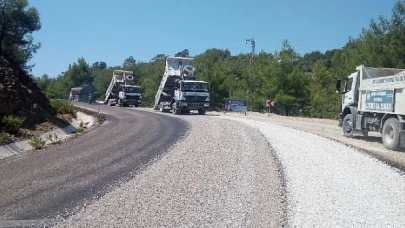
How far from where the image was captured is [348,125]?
20500 millimetres

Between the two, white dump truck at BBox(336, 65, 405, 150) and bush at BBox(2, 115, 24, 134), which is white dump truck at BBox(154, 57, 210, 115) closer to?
white dump truck at BBox(336, 65, 405, 150)

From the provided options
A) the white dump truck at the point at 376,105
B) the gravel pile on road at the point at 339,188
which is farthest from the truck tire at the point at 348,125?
the gravel pile on road at the point at 339,188

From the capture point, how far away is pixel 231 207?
7738 mm

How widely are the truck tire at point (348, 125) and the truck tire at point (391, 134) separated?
2987mm

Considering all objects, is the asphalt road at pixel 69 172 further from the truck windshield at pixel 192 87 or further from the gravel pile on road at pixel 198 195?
the truck windshield at pixel 192 87

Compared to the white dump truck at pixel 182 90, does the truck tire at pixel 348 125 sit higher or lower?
lower

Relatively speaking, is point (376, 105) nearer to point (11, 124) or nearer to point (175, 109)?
point (11, 124)

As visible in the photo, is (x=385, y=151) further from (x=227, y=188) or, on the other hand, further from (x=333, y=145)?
(x=227, y=188)

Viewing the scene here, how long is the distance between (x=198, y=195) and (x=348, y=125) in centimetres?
1372

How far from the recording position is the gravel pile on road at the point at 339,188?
7.15m

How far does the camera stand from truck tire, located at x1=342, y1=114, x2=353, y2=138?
66.5 ft

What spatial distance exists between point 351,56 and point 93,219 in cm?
3460

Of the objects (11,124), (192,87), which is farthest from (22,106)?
(192,87)

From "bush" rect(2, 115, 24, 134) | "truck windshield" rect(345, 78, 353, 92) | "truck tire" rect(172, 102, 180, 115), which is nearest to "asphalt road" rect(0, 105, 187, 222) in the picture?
"bush" rect(2, 115, 24, 134)
